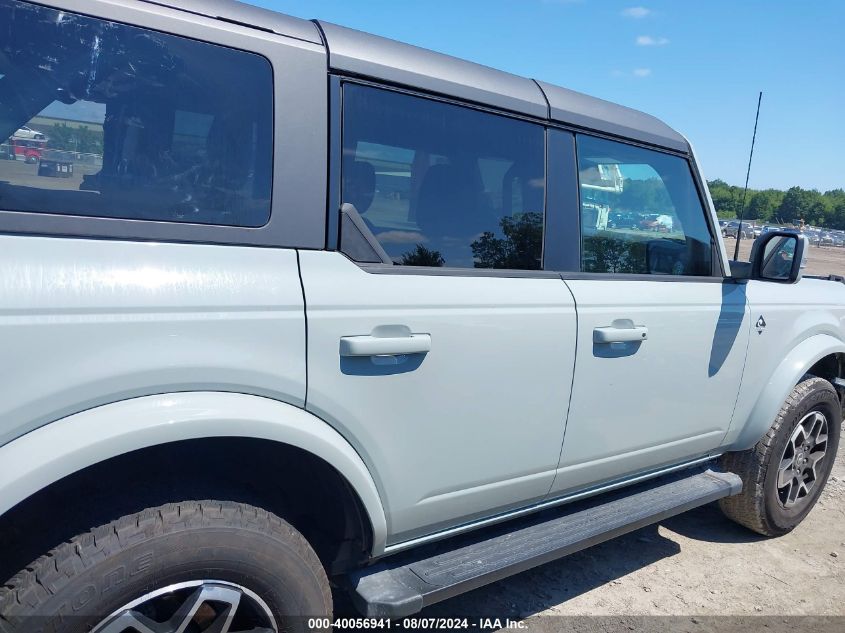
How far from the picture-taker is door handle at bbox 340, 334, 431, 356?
6.77ft

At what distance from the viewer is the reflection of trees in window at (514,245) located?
8.55ft

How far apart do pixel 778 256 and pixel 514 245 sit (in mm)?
1594

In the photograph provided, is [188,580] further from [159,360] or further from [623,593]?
[623,593]

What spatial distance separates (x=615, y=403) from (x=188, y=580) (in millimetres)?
1773

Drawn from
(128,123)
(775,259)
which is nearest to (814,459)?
(775,259)

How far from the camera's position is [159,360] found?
175cm

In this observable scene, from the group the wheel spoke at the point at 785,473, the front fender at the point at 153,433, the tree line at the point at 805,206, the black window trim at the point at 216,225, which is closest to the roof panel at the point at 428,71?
the black window trim at the point at 216,225

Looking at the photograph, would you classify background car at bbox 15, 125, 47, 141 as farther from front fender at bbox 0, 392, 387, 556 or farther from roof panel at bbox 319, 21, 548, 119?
roof panel at bbox 319, 21, 548, 119

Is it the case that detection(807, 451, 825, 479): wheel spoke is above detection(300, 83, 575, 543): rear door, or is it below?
below

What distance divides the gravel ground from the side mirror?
5.16 ft

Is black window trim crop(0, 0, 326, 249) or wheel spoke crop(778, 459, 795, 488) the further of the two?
wheel spoke crop(778, 459, 795, 488)

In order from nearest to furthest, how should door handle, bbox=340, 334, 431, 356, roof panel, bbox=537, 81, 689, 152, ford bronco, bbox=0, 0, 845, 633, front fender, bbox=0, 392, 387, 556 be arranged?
front fender, bbox=0, 392, 387, 556, ford bronco, bbox=0, 0, 845, 633, door handle, bbox=340, 334, 431, 356, roof panel, bbox=537, 81, 689, 152

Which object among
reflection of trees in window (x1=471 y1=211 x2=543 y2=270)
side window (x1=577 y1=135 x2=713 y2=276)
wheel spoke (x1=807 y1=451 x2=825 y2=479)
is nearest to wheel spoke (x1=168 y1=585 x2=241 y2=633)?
reflection of trees in window (x1=471 y1=211 x2=543 y2=270)

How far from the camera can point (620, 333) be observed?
2.80 metres
